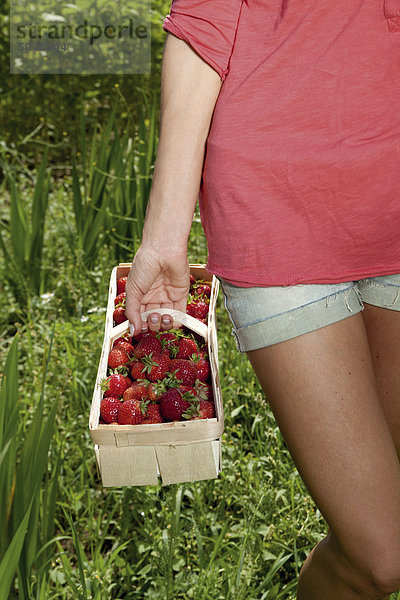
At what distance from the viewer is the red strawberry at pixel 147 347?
64.5 inches

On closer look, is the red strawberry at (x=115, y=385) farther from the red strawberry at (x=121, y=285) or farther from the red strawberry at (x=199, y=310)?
the red strawberry at (x=121, y=285)

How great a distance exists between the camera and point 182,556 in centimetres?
191

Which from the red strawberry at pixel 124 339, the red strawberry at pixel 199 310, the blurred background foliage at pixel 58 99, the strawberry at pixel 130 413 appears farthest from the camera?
the blurred background foliage at pixel 58 99

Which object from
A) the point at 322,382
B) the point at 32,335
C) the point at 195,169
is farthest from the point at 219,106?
the point at 32,335

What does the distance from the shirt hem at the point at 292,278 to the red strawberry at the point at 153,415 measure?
0.36 metres

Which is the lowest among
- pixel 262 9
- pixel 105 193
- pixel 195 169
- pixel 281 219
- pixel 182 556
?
pixel 182 556

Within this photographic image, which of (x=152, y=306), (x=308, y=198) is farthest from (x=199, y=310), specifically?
(x=308, y=198)

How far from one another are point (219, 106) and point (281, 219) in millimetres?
207

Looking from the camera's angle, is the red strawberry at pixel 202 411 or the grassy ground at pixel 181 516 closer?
the red strawberry at pixel 202 411

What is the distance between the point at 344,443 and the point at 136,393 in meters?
0.50

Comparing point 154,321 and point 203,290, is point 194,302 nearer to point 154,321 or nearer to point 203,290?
point 203,290

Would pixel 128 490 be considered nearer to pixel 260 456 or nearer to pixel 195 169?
pixel 260 456

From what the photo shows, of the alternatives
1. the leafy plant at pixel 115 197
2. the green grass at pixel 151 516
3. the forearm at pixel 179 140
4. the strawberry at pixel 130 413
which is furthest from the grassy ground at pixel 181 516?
the forearm at pixel 179 140

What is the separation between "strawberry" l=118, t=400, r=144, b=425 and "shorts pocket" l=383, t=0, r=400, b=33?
0.81m
